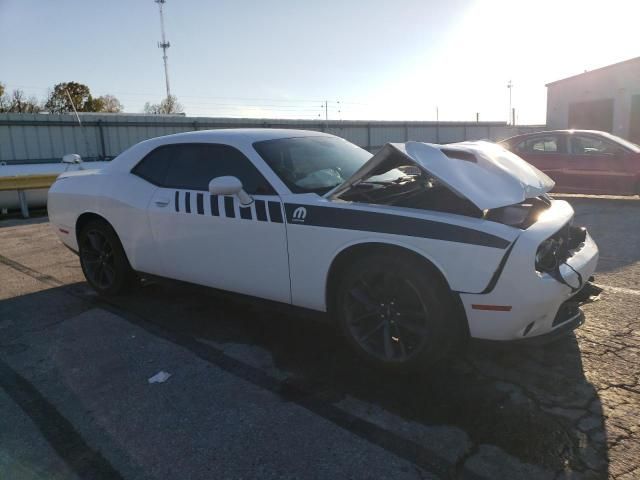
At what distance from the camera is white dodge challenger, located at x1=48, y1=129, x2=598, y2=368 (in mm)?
2754

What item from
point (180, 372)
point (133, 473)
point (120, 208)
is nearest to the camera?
point (133, 473)

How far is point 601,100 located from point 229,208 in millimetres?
30516

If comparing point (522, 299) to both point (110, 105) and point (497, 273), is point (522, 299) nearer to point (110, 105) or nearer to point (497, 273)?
point (497, 273)

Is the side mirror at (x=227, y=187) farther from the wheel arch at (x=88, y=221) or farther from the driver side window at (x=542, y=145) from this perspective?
the driver side window at (x=542, y=145)

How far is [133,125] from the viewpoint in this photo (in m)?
19.4

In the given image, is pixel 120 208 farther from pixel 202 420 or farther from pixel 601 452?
pixel 601 452

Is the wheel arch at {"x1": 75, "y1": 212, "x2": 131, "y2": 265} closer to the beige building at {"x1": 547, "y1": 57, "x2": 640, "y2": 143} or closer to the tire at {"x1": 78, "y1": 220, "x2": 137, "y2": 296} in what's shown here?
the tire at {"x1": 78, "y1": 220, "x2": 137, "y2": 296}

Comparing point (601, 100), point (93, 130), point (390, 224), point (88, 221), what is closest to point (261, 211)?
point (390, 224)

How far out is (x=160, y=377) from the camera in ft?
10.5

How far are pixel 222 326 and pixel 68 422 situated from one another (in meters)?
1.46

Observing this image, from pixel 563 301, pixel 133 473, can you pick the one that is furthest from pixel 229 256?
pixel 563 301

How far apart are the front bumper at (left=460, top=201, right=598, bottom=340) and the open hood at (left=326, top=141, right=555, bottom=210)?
337mm

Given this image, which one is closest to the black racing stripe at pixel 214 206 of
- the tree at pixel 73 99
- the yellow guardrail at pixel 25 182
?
the yellow guardrail at pixel 25 182

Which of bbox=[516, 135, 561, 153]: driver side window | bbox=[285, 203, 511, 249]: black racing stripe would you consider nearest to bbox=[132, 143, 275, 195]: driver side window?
bbox=[285, 203, 511, 249]: black racing stripe
